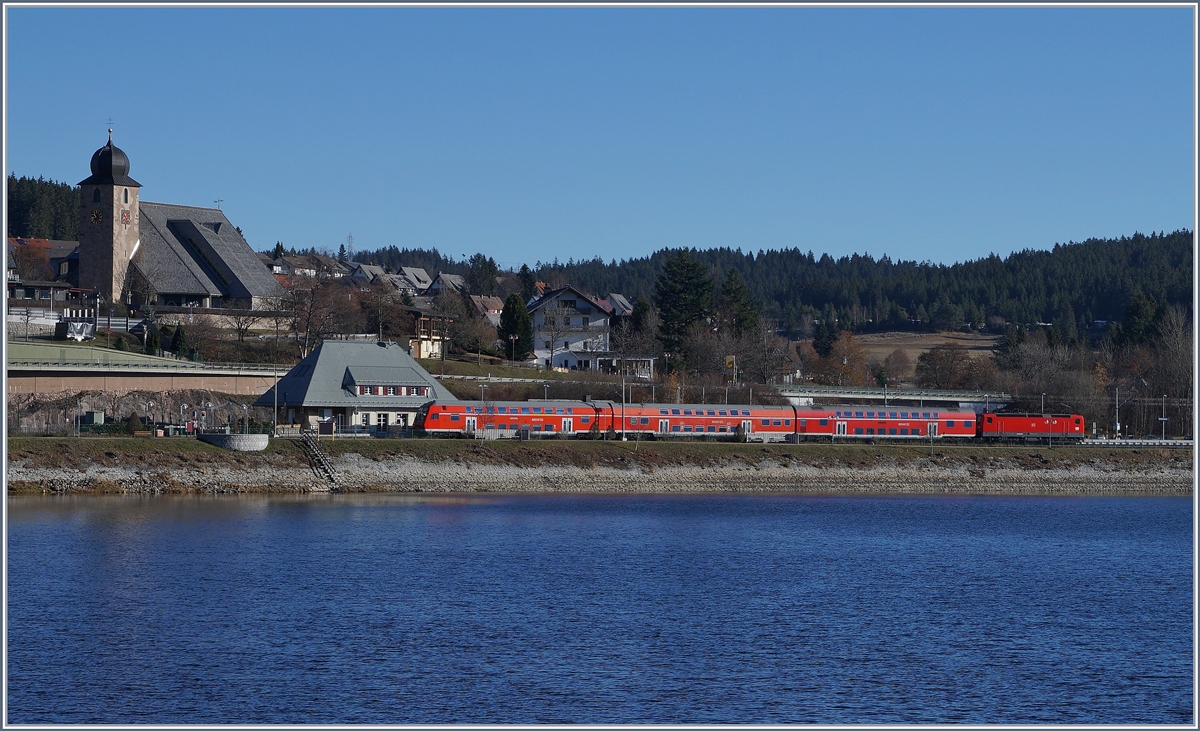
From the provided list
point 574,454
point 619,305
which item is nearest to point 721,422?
point 574,454

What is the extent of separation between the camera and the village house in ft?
233

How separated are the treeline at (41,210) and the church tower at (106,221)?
62263 millimetres

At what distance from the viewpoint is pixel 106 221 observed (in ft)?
328

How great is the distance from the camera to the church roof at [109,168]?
9838 centimetres

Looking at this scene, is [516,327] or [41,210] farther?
[41,210]

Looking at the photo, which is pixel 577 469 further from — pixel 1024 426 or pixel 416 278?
pixel 416 278

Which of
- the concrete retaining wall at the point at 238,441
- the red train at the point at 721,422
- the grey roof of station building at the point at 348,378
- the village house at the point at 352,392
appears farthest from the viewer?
the grey roof of station building at the point at 348,378

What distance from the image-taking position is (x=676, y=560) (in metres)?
42.8

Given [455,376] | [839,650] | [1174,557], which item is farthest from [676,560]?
[455,376]

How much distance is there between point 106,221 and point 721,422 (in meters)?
52.1

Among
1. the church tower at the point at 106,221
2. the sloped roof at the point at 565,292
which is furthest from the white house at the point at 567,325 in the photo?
the church tower at the point at 106,221

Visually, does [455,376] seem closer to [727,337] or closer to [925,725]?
[727,337]

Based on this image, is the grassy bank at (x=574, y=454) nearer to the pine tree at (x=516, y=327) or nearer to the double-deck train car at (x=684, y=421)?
the double-deck train car at (x=684, y=421)

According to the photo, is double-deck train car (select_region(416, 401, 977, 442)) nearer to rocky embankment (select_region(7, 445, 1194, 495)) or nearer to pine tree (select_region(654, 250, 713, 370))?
rocky embankment (select_region(7, 445, 1194, 495))
